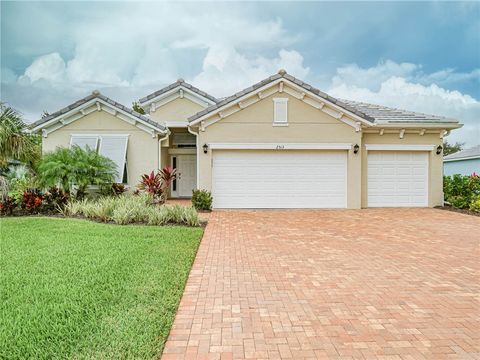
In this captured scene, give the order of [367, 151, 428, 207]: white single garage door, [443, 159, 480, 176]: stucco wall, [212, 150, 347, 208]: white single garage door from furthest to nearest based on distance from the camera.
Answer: [443, 159, 480, 176]: stucco wall < [367, 151, 428, 207]: white single garage door < [212, 150, 347, 208]: white single garage door

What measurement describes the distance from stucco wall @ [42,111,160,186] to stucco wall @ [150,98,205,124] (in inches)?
137

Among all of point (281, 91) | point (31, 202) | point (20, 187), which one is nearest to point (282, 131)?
point (281, 91)

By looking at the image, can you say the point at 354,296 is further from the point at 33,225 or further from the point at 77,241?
the point at 33,225

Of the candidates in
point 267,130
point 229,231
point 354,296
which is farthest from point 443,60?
point 354,296

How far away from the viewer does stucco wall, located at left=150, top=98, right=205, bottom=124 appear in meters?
18.2

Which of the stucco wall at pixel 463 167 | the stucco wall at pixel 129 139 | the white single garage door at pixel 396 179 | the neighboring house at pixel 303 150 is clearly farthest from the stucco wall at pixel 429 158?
the stucco wall at pixel 463 167

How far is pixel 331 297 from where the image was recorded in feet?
14.4

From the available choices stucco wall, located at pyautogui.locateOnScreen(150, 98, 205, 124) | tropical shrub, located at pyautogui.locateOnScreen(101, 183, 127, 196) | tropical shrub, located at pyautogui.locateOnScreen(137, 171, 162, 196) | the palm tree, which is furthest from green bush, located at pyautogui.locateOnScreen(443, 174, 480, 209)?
the palm tree

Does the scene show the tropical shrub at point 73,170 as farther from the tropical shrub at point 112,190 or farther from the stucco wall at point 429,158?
the stucco wall at point 429,158

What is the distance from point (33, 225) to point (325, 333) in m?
9.54

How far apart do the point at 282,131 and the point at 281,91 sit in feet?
5.86

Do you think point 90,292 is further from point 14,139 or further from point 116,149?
point 14,139

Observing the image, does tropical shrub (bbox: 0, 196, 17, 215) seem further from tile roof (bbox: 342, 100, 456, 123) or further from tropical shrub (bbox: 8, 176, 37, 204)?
tile roof (bbox: 342, 100, 456, 123)

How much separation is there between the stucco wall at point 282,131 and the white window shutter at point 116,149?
4.13 metres
